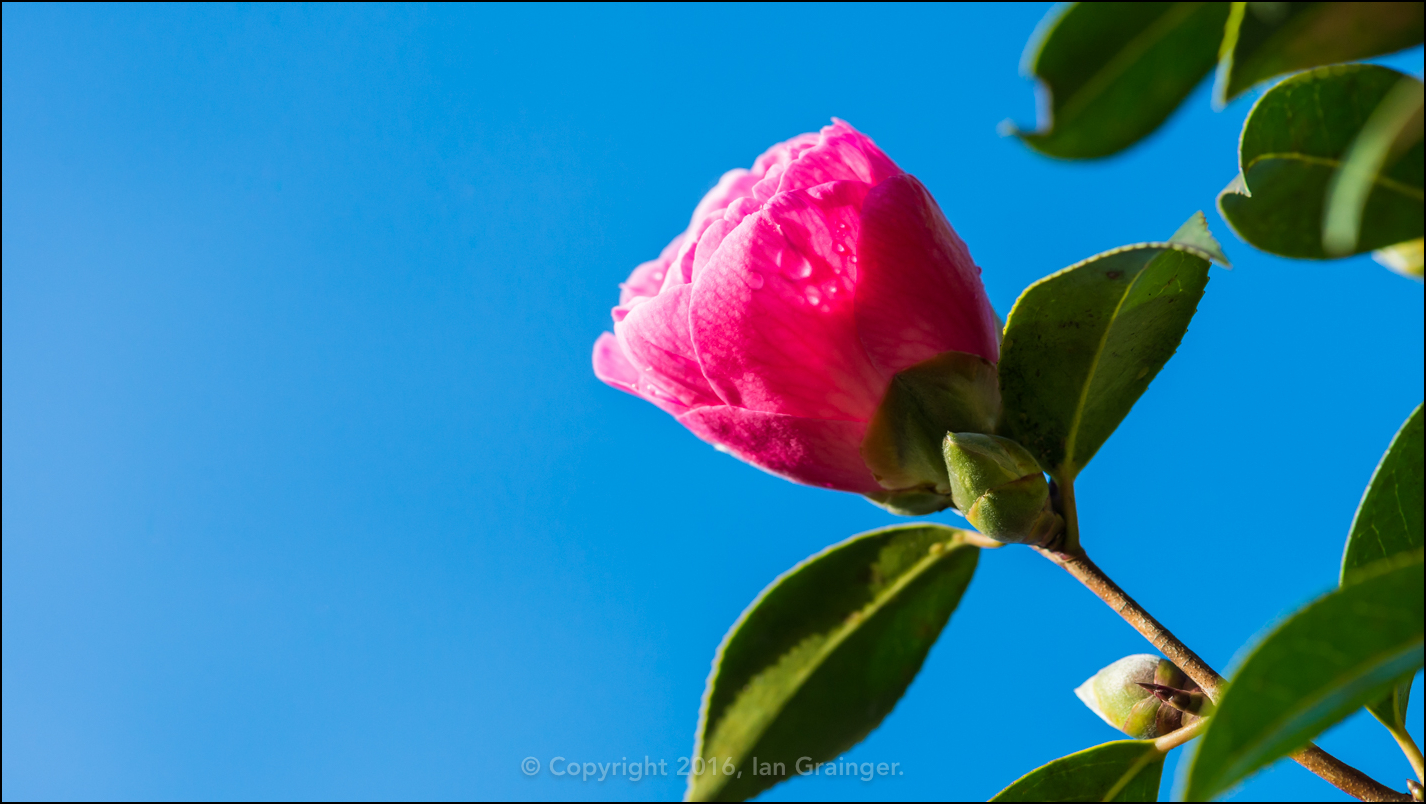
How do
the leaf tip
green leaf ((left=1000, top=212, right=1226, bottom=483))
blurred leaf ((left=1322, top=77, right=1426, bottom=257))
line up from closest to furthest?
Answer: blurred leaf ((left=1322, top=77, right=1426, bottom=257)) → the leaf tip → green leaf ((left=1000, top=212, right=1226, bottom=483))

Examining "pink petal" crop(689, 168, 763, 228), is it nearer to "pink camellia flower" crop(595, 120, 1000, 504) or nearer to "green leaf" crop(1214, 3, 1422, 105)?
"pink camellia flower" crop(595, 120, 1000, 504)

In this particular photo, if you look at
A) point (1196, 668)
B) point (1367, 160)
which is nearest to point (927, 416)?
point (1196, 668)

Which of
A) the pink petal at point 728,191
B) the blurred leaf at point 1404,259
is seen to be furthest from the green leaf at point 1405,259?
the pink petal at point 728,191

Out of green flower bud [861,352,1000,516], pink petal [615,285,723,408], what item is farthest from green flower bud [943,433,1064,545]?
pink petal [615,285,723,408]

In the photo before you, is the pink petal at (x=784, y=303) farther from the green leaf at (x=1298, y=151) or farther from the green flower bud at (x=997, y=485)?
the green leaf at (x=1298, y=151)

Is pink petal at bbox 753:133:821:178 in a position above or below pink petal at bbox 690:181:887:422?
above

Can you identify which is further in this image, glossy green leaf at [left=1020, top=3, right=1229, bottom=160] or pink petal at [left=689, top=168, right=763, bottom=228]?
pink petal at [left=689, top=168, right=763, bottom=228]
